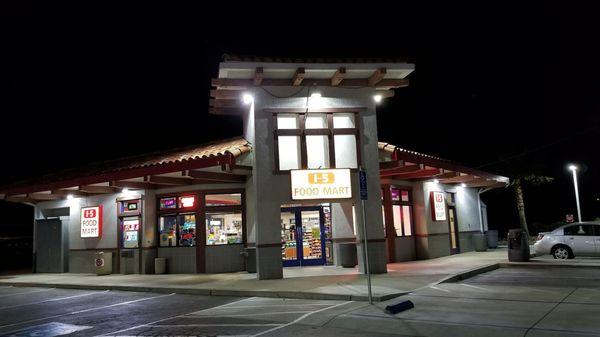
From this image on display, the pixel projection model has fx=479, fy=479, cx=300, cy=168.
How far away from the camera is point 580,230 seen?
59.2 feet

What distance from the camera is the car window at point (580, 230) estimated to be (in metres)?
17.8

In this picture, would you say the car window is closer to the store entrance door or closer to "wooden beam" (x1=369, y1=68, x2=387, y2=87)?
the store entrance door

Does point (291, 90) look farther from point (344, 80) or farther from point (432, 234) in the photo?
point (432, 234)

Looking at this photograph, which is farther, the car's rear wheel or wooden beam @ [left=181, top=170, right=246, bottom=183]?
the car's rear wheel

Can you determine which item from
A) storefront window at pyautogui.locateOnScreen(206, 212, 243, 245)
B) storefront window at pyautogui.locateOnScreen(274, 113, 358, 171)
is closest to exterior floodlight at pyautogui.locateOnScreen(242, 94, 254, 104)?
storefront window at pyautogui.locateOnScreen(274, 113, 358, 171)

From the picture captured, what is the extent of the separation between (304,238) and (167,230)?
5.36m

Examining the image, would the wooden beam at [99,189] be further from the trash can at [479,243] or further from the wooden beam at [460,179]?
the trash can at [479,243]

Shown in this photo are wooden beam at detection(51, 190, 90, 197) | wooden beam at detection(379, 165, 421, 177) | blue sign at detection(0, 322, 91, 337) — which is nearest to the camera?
blue sign at detection(0, 322, 91, 337)

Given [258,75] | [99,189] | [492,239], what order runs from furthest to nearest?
[492,239]
[99,189]
[258,75]

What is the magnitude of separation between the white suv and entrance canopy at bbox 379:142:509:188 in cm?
416

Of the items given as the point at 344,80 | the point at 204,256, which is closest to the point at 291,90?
the point at 344,80

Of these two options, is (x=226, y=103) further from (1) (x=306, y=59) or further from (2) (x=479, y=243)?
(2) (x=479, y=243)

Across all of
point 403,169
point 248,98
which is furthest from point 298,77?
point 403,169

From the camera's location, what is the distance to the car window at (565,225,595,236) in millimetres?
17812
